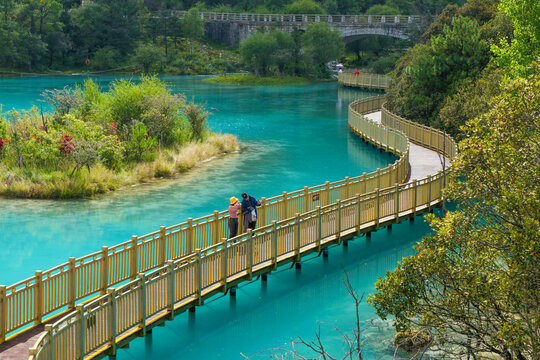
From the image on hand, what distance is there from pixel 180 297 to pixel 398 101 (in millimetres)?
35503

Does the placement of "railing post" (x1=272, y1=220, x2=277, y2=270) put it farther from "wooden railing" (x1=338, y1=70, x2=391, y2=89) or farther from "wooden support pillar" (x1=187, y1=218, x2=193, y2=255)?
"wooden railing" (x1=338, y1=70, x2=391, y2=89)

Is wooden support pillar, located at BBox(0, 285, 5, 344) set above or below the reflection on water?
above

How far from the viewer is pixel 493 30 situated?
155ft

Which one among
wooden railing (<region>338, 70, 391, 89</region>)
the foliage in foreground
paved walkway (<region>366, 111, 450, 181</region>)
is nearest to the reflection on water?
the foliage in foreground

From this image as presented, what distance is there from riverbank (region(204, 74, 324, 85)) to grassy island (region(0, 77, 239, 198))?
173 feet

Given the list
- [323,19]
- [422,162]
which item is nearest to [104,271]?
[422,162]

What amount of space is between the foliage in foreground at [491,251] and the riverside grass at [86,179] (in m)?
20.4

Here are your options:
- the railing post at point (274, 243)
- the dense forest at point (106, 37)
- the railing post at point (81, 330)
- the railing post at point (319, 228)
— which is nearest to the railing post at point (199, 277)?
the railing post at point (274, 243)

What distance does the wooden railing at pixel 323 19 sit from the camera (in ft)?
363

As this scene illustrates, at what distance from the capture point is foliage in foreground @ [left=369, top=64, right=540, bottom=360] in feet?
38.2

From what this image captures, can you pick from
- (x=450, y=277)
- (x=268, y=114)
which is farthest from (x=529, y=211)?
(x=268, y=114)

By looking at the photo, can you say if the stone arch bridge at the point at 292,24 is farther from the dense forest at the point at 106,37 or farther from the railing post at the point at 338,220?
the railing post at the point at 338,220

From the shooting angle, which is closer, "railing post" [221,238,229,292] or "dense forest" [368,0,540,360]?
"dense forest" [368,0,540,360]

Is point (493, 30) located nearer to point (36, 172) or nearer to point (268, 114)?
point (268, 114)
